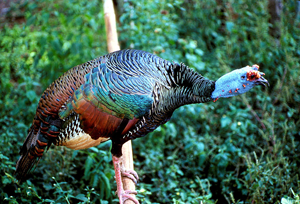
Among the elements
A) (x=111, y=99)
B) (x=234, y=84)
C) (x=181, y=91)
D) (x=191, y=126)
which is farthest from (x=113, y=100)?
(x=191, y=126)

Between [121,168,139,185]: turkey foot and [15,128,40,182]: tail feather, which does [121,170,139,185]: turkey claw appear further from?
[15,128,40,182]: tail feather

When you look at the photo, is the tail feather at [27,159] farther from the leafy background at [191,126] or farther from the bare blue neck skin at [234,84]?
the bare blue neck skin at [234,84]

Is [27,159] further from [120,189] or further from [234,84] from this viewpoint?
[234,84]

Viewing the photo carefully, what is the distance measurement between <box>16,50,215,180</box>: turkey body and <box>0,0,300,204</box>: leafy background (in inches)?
19.1

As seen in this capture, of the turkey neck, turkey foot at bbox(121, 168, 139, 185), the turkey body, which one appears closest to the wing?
the turkey body

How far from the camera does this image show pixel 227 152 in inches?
151

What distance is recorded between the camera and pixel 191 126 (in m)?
4.58

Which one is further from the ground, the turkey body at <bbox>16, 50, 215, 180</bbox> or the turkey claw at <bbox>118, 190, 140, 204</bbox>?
the turkey body at <bbox>16, 50, 215, 180</bbox>

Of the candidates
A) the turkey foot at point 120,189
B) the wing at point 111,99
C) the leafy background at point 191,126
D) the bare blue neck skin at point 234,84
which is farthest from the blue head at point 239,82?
the turkey foot at point 120,189

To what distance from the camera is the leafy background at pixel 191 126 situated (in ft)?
10.7

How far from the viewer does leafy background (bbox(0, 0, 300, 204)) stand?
10.7 feet

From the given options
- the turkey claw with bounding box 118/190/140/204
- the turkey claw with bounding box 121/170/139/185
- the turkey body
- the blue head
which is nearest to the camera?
the blue head

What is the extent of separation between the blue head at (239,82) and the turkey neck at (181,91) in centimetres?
8

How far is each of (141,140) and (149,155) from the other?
45 centimetres
